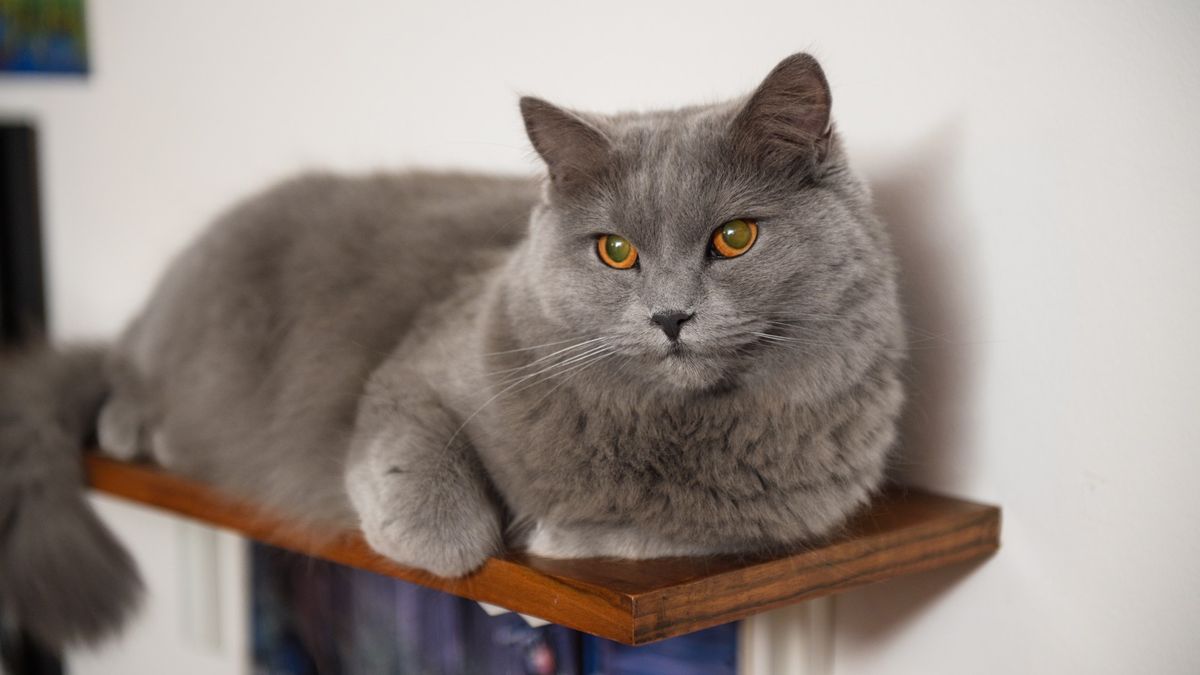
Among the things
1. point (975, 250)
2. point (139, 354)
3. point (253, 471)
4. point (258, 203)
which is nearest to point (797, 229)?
point (975, 250)

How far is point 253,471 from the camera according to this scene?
1.38m

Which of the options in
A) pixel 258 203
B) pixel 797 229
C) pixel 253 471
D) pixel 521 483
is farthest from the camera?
pixel 258 203

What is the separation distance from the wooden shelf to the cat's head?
19 centimetres

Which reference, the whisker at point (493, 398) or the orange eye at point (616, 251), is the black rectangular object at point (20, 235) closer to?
the whisker at point (493, 398)

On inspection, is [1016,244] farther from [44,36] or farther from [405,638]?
[44,36]

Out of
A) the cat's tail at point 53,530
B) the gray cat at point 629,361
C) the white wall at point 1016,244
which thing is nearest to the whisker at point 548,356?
the gray cat at point 629,361

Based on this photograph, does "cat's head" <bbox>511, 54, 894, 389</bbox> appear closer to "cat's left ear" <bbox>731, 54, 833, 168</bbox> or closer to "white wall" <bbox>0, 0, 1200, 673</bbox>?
"cat's left ear" <bbox>731, 54, 833, 168</bbox>

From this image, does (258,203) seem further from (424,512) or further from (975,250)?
(975,250)

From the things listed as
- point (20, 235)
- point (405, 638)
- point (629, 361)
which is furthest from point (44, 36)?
point (629, 361)

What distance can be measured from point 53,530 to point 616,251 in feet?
3.47

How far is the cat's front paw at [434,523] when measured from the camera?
3.35 ft

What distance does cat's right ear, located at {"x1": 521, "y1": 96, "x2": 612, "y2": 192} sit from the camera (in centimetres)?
97

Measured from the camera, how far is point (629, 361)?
0.98 meters

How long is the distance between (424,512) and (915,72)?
72cm
